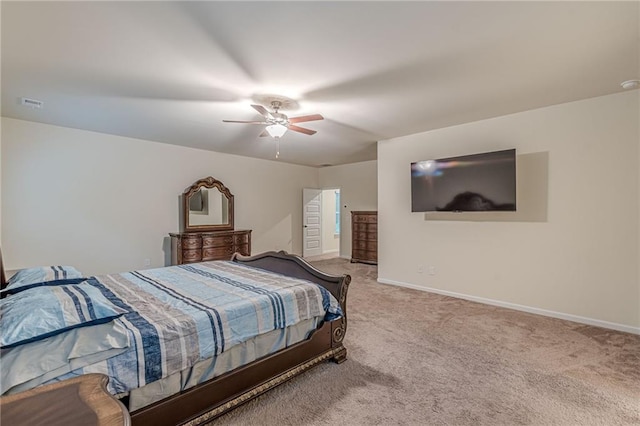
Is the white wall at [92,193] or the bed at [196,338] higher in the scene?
the white wall at [92,193]

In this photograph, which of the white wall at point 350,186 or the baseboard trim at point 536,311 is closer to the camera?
the baseboard trim at point 536,311

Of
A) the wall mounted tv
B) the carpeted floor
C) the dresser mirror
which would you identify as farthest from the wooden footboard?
the dresser mirror

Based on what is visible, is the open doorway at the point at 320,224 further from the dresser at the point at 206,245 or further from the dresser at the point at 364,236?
the dresser at the point at 206,245

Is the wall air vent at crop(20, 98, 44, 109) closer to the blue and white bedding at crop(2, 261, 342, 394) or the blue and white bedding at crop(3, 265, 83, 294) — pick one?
the blue and white bedding at crop(3, 265, 83, 294)

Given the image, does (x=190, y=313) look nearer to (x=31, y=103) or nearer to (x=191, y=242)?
Answer: (x=31, y=103)

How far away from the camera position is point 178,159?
5.47 m

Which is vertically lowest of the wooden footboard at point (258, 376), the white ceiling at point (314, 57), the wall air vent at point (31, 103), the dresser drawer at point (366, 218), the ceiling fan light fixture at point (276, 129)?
the wooden footboard at point (258, 376)

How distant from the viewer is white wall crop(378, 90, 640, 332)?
123 inches

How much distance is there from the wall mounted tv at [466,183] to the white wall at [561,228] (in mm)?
270

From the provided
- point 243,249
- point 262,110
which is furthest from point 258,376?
point 243,249

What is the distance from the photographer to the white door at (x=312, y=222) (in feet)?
25.6

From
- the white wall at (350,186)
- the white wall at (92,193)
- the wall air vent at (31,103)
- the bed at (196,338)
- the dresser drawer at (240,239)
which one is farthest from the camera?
the white wall at (350,186)

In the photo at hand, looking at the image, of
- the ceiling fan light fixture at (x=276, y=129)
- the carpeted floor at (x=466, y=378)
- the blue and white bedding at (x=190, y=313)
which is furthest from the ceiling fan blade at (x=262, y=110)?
the carpeted floor at (x=466, y=378)

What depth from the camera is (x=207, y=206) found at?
580 centimetres
